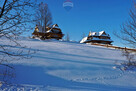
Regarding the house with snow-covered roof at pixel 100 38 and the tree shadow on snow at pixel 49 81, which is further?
the house with snow-covered roof at pixel 100 38

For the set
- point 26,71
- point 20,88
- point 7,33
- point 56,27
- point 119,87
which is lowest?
point 119,87

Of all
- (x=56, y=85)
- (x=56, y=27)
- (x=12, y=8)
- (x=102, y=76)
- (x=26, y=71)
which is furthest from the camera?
(x=56, y=27)

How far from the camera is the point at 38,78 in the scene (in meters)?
3.58

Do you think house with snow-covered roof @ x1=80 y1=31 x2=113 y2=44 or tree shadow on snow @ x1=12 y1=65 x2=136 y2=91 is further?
house with snow-covered roof @ x1=80 y1=31 x2=113 y2=44

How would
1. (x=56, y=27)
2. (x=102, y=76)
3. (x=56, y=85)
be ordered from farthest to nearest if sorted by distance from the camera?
(x=56, y=27)
(x=102, y=76)
(x=56, y=85)

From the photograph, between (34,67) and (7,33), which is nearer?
(7,33)

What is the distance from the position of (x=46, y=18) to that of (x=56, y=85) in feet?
68.8

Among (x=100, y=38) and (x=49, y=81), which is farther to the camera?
(x=100, y=38)

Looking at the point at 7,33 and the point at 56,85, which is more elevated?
the point at 7,33

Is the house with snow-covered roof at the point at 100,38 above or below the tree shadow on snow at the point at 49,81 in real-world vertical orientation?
above

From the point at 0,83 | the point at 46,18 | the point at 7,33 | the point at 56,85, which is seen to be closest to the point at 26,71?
the point at 0,83

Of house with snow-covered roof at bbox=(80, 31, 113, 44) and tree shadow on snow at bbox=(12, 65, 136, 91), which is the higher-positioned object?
house with snow-covered roof at bbox=(80, 31, 113, 44)

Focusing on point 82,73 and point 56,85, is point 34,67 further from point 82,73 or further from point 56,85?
point 82,73

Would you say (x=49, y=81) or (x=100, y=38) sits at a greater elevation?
(x=100, y=38)
